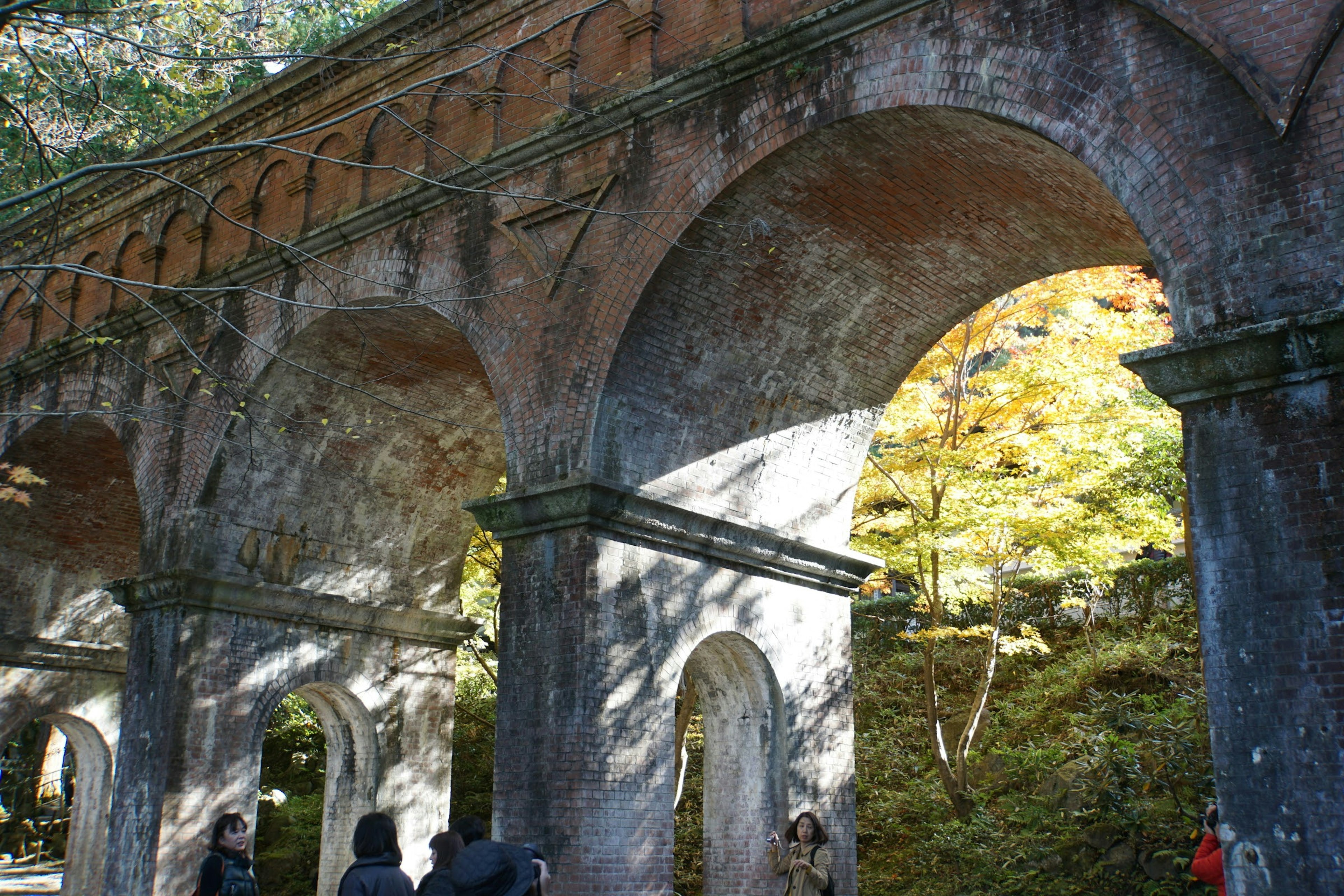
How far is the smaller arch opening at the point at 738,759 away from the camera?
9.49m

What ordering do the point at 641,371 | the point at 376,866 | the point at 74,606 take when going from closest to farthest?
1. the point at 376,866
2. the point at 641,371
3. the point at 74,606

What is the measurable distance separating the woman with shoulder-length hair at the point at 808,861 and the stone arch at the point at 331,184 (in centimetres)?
709

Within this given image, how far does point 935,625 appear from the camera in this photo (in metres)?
12.6

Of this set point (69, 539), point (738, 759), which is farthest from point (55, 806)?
point (738, 759)

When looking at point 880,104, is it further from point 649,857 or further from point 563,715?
point 649,857

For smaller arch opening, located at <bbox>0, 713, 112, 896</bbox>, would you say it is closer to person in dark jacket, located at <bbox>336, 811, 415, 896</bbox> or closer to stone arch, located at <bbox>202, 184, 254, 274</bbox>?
stone arch, located at <bbox>202, 184, 254, 274</bbox>

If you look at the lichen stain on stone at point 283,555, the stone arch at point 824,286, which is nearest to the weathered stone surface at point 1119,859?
the stone arch at point 824,286

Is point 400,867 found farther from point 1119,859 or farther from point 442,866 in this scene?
point 1119,859

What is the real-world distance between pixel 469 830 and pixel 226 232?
351 inches

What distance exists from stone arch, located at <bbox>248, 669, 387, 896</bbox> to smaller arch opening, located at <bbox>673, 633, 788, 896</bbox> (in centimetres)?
420

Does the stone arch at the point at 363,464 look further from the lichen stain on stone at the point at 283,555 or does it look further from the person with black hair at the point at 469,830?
the person with black hair at the point at 469,830

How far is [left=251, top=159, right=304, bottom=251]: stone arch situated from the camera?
11.8m

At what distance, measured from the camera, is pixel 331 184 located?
38.2 ft

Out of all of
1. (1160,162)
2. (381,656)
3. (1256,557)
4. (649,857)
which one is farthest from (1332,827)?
(381,656)
